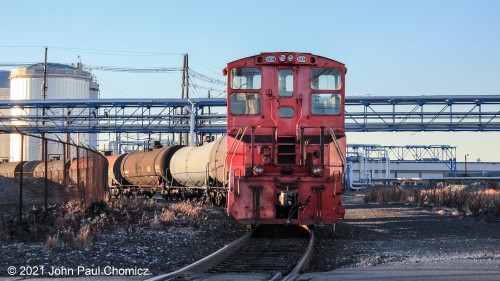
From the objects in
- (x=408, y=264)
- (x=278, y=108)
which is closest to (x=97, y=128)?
(x=278, y=108)

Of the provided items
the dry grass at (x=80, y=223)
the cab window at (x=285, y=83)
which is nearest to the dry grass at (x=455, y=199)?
the cab window at (x=285, y=83)

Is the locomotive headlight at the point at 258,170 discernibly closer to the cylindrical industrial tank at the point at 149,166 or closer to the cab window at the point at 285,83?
the cab window at the point at 285,83

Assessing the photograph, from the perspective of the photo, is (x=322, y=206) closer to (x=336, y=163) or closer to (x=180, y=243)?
(x=336, y=163)

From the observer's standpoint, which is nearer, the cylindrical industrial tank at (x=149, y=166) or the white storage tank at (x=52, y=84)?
the cylindrical industrial tank at (x=149, y=166)

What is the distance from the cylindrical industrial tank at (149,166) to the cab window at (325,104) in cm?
1695

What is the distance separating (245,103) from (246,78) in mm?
590

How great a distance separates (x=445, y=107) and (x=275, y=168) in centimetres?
3403

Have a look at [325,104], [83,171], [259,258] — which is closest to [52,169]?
[83,171]

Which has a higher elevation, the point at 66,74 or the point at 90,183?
the point at 66,74

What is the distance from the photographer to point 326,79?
17.3 m

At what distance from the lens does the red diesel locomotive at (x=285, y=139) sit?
15.8 m

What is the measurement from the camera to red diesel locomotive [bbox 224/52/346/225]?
15844 mm

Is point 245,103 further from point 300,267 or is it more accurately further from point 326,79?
point 300,267

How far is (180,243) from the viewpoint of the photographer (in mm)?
14727
